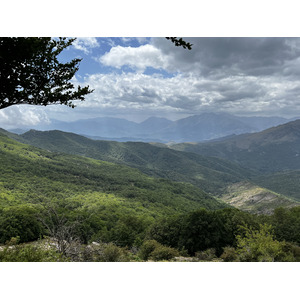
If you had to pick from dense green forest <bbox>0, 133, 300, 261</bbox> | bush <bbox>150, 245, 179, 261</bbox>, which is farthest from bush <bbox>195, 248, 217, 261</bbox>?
bush <bbox>150, 245, 179, 261</bbox>

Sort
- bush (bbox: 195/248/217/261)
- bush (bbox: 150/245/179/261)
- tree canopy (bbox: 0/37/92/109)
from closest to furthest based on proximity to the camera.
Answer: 1. tree canopy (bbox: 0/37/92/109)
2. bush (bbox: 150/245/179/261)
3. bush (bbox: 195/248/217/261)

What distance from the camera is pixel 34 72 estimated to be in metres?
7.98

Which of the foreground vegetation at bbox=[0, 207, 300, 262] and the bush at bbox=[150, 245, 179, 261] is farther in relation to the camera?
the bush at bbox=[150, 245, 179, 261]

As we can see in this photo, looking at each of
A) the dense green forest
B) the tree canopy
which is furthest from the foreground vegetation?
the tree canopy

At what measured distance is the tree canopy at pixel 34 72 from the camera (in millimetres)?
7305

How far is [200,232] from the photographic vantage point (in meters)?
19.3

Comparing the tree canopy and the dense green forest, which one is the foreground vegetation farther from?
the tree canopy

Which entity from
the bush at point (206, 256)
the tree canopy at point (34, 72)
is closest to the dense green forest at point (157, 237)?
the bush at point (206, 256)

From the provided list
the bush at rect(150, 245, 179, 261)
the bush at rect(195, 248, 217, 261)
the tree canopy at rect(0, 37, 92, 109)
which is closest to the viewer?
the tree canopy at rect(0, 37, 92, 109)

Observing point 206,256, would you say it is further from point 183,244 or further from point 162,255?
point 183,244

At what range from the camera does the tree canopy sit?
730 cm

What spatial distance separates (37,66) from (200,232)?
17.7 m

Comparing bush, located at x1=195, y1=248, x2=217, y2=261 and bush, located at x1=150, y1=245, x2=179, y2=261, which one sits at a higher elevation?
bush, located at x1=150, y1=245, x2=179, y2=261

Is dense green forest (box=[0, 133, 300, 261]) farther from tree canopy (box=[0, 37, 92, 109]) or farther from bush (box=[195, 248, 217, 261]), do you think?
tree canopy (box=[0, 37, 92, 109])
